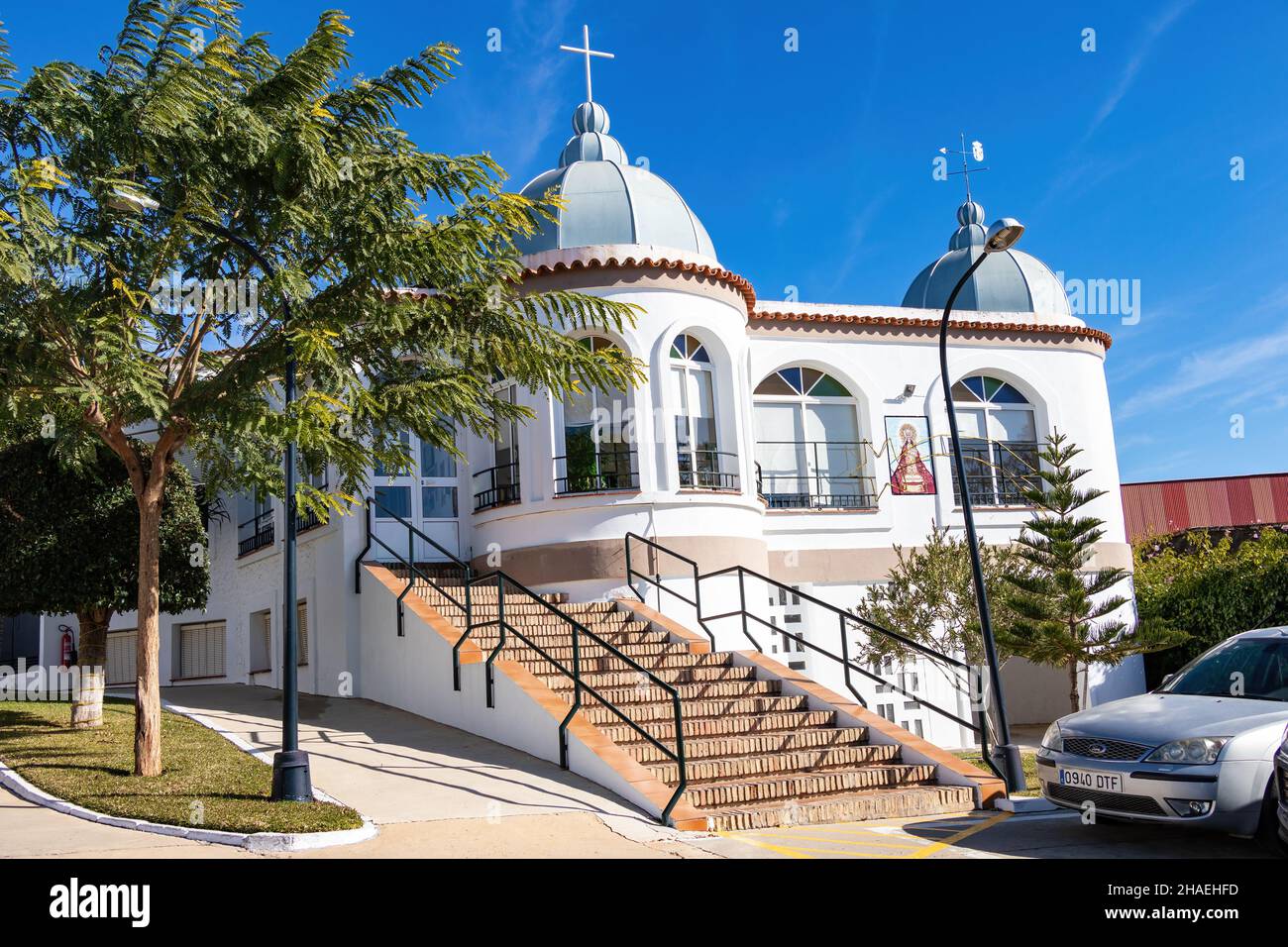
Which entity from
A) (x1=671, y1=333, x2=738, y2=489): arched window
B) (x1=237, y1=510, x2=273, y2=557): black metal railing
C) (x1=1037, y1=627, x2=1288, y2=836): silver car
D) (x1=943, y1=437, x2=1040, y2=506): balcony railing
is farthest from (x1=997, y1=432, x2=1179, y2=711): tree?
(x1=237, y1=510, x2=273, y2=557): black metal railing

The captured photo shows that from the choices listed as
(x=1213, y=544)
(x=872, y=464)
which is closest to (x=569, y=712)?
(x=872, y=464)

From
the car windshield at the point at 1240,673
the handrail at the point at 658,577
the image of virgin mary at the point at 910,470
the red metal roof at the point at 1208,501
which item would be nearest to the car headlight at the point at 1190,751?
the car windshield at the point at 1240,673

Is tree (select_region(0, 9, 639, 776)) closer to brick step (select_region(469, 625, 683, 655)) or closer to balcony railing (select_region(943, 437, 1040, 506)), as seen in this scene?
brick step (select_region(469, 625, 683, 655))

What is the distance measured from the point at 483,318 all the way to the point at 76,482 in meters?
6.57

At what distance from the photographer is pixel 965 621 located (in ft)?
51.3

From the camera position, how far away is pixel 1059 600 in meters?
16.9

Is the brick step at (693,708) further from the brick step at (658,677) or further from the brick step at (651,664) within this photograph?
the brick step at (651,664)

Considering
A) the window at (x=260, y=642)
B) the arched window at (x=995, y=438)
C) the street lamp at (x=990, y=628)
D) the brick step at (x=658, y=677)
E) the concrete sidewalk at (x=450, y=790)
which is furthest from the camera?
the arched window at (x=995, y=438)

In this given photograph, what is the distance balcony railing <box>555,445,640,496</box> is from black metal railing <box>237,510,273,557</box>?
5952mm

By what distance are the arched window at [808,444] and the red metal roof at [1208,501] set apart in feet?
59.7

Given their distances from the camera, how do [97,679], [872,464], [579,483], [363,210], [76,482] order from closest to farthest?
1. [363,210]
2. [97,679]
3. [76,482]
4. [579,483]
5. [872,464]

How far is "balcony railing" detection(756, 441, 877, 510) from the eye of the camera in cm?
1975

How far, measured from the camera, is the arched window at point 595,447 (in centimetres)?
1681
